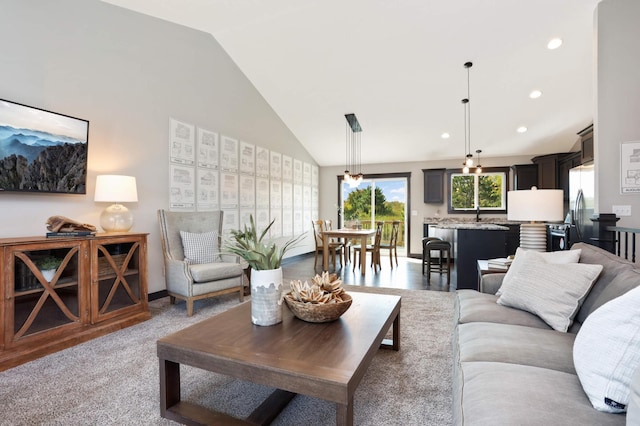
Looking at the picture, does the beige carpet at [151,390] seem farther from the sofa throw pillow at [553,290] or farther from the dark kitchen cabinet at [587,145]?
the dark kitchen cabinet at [587,145]

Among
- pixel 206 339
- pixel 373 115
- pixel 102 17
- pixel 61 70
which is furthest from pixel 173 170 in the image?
pixel 373 115

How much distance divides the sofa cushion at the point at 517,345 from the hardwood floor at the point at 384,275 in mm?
2797

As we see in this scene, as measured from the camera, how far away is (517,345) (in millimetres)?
1439

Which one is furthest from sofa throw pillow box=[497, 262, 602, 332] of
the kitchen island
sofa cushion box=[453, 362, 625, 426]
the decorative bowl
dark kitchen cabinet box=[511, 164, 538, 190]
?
dark kitchen cabinet box=[511, 164, 538, 190]

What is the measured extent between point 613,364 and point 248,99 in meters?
5.40

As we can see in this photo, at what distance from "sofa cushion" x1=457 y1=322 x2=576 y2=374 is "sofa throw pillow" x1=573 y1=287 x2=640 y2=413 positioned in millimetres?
224

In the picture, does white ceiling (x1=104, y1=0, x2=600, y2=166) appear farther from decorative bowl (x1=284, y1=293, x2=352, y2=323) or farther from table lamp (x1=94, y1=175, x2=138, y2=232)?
decorative bowl (x1=284, y1=293, x2=352, y2=323)

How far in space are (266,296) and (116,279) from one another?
6.42 ft

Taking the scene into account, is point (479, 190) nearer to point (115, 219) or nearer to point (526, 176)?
point (526, 176)

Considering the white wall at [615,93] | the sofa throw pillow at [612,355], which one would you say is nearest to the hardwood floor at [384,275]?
the white wall at [615,93]

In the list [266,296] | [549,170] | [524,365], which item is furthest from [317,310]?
[549,170]

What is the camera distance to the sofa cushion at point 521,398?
0.92 m

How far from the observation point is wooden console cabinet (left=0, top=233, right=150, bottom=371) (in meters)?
2.17

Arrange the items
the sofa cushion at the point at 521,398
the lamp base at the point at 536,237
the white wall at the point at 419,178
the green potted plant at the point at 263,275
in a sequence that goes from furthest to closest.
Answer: the white wall at the point at 419,178 < the lamp base at the point at 536,237 < the green potted plant at the point at 263,275 < the sofa cushion at the point at 521,398
